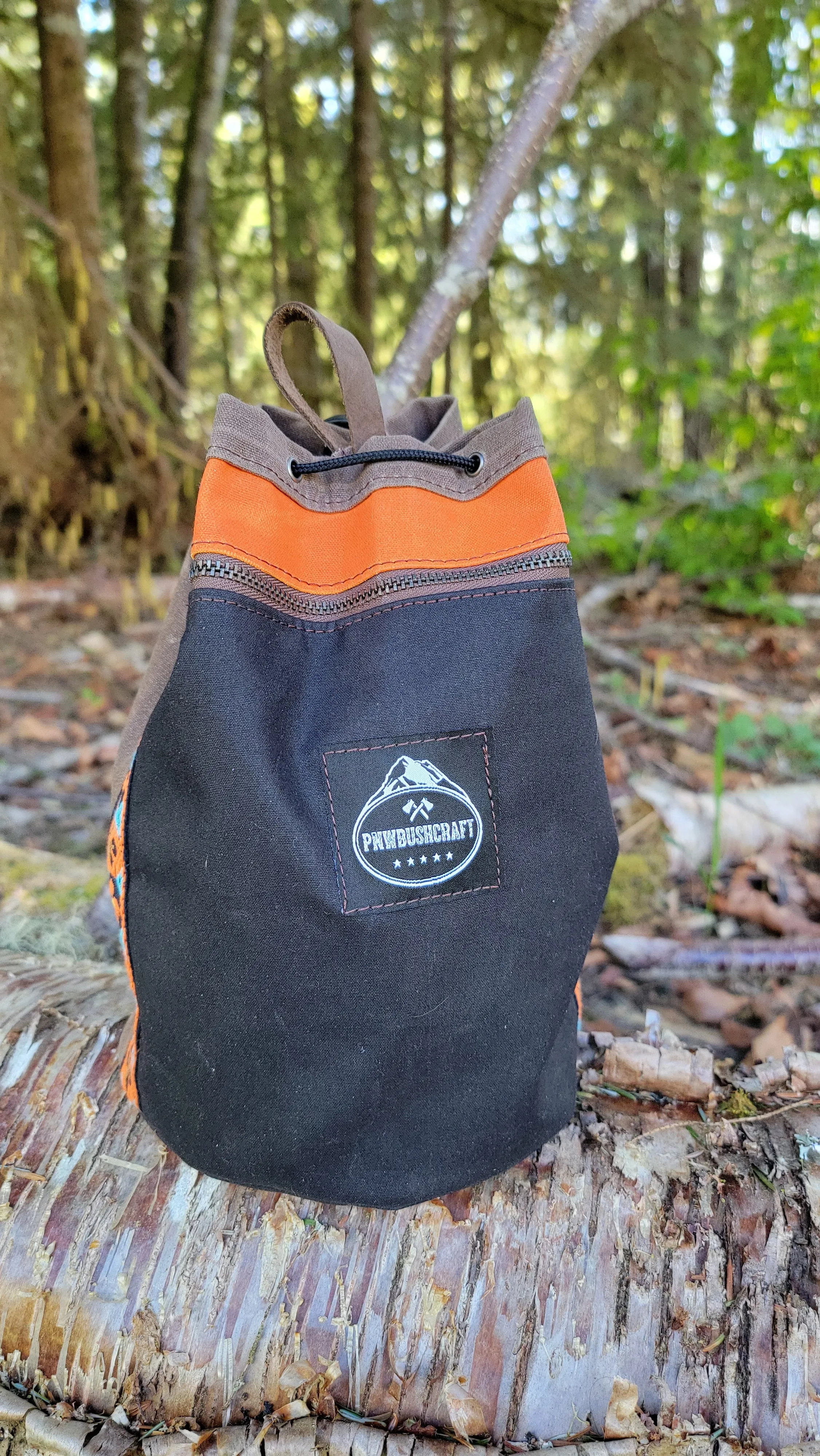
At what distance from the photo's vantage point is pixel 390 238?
5.92 m

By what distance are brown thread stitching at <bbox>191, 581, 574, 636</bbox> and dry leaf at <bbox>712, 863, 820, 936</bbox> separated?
4.10 ft

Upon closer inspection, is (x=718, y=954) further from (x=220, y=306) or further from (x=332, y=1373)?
(x=220, y=306)

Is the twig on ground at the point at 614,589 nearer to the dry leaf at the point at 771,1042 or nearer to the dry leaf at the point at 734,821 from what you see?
the dry leaf at the point at 734,821

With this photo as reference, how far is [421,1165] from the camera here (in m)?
1.02

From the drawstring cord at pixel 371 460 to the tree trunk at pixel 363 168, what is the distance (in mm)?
4159

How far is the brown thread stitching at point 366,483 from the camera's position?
110 centimetres

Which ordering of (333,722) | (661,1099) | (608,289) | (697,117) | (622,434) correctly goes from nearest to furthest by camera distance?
1. (333,722)
2. (661,1099)
3. (697,117)
4. (608,289)
5. (622,434)

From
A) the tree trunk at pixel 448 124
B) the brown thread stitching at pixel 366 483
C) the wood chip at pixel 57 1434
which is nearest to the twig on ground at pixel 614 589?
the tree trunk at pixel 448 124

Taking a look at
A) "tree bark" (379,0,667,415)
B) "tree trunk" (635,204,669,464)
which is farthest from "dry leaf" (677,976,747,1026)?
"tree trunk" (635,204,669,464)

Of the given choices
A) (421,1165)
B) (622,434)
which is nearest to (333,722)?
(421,1165)

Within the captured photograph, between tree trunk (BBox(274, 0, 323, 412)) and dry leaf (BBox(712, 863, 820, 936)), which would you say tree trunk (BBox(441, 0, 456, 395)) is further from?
dry leaf (BBox(712, 863, 820, 936))

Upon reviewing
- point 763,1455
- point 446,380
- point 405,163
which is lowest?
point 763,1455

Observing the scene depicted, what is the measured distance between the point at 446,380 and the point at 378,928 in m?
4.45

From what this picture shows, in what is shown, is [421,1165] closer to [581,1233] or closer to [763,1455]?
[581,1233]
